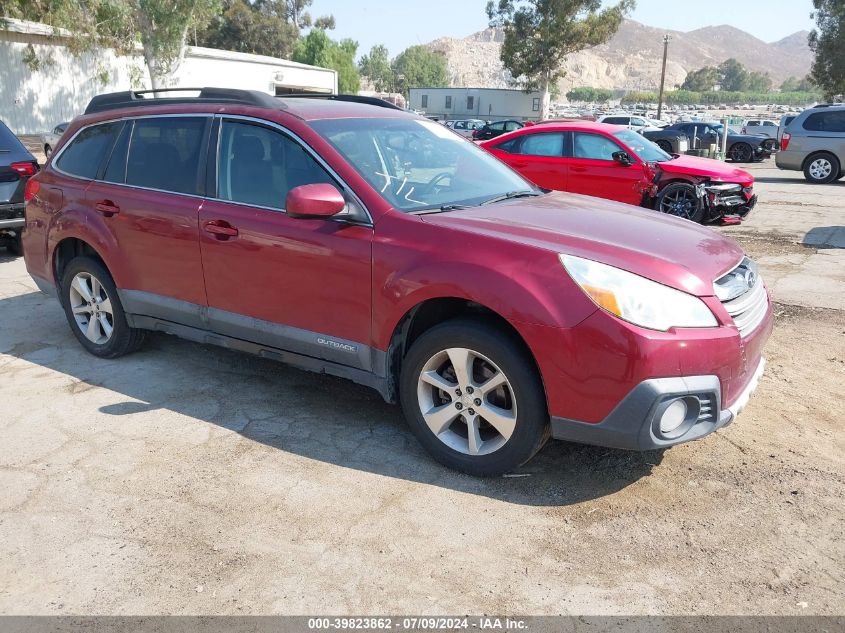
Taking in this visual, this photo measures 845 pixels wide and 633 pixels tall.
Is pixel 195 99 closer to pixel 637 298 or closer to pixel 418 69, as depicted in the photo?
pixel 637 298

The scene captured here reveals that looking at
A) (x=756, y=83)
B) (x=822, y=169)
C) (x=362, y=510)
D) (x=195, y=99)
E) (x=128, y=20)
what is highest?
(x=756, y=83)

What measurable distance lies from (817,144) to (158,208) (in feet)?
57.5

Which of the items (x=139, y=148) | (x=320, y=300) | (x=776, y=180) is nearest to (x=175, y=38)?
(x=776, y=180)

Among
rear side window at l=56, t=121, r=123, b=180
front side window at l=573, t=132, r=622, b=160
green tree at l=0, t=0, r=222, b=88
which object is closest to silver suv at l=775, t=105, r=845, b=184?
front side window at l=573, t=132, r=622, b=160

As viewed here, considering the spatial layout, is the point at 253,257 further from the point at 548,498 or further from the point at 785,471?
the point at 785,471

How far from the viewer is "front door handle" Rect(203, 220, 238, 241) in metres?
4.18

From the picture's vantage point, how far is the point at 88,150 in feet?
17.1

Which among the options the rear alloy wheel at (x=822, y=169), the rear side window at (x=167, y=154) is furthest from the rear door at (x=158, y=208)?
the rear alloy wheel at (x=822, y=169)

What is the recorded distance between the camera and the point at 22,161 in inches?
328

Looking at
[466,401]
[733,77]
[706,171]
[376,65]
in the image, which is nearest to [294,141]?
[466,401]

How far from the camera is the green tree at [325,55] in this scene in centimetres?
7775

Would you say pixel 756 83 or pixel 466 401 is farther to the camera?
pixel 756 83

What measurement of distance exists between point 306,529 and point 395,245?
139 cm

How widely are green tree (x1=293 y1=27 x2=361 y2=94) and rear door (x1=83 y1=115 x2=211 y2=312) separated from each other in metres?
75.6
